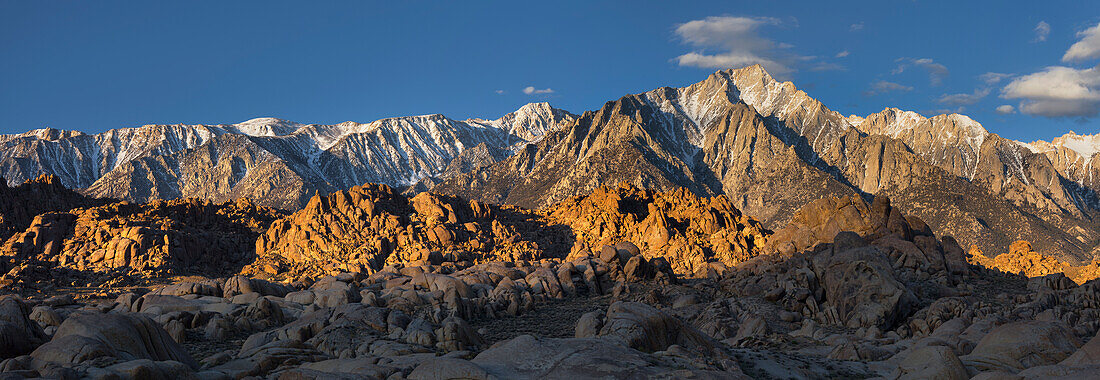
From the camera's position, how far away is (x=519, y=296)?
7012 centimetres

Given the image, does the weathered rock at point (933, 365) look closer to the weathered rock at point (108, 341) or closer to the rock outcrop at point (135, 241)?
the weathered rock at point (108, 341)

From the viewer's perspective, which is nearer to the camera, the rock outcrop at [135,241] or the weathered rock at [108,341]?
the weathered rock at [108,341]

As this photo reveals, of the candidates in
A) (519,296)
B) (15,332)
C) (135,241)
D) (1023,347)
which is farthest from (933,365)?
(135,241)

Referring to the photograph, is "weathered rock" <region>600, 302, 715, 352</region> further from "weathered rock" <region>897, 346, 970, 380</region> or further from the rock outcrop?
the rock outcrop

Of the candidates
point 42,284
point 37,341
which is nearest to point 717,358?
point 37,341

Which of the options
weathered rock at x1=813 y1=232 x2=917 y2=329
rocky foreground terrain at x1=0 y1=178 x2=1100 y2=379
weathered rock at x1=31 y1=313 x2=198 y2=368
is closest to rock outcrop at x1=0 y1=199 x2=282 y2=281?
rocky foreground terrain at x1=0 y1=178 x2=1100 y2=379

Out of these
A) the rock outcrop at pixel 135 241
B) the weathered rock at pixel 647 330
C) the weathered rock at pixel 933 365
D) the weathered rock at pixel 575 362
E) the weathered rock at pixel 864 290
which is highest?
the rock outcrop at pixel 135 241

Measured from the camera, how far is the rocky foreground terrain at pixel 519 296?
91.0 feet

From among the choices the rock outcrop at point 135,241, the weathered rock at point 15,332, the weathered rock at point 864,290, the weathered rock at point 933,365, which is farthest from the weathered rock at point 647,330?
the rock outcrop at point 135,241

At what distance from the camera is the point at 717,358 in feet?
97.0

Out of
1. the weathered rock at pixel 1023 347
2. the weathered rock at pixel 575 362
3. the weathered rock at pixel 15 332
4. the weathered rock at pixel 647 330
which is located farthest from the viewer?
the weathered rock at pixel 647 330

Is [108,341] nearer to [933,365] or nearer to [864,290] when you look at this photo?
[933,365]

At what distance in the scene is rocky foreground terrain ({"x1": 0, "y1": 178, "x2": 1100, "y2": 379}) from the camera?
27.8 meters

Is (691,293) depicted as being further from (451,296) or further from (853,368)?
(853,368)
